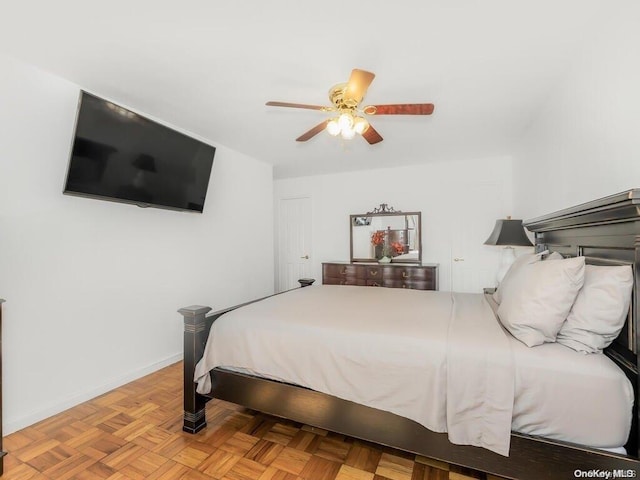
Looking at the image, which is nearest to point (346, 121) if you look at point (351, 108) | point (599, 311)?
point (351, 108)

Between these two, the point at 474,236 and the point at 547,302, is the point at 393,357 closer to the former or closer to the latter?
the point at 547,302

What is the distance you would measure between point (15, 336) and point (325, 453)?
2182 mm

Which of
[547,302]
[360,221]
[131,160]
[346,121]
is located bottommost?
[547,302]

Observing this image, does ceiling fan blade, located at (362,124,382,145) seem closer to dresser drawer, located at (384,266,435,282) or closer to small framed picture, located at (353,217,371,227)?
dresser drawer, located at (384,266,435,282)

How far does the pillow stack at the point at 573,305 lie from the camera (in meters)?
1.32

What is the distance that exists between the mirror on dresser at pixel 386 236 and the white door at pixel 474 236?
0.54m

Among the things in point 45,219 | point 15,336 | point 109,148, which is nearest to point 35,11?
point 109,148

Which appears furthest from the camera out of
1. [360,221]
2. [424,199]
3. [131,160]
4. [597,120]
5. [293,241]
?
[293,241]

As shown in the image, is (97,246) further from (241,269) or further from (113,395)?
(241,269)

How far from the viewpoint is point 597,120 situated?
1.78m

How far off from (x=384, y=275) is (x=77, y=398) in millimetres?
3573

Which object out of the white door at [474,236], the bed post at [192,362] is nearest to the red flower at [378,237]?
the white door at [474,236]

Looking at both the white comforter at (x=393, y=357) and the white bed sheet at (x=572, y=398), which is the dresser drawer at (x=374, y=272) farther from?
the white bed sheet at (x=572, y=398)

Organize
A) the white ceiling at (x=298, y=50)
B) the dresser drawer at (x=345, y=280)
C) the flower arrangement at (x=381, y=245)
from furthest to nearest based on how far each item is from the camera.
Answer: the flower arrangement at (x=381, y=245), the dresser drawer at (x=345, y=280), the white ceiling at (x=298, y=50)
